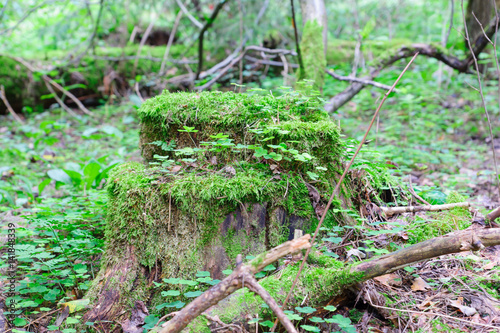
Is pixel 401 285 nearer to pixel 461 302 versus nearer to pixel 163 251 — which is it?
pixel 461 302

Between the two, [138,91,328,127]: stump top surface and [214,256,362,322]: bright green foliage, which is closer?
[214,256,362,322]: bright green foliage

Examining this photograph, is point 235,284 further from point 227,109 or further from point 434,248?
point 227,109

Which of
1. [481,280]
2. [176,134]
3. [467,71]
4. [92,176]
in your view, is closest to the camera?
[481,280]

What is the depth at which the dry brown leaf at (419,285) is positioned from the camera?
82.9 inches

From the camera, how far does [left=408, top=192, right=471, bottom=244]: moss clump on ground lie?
2.42m

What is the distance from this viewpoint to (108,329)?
2.06m

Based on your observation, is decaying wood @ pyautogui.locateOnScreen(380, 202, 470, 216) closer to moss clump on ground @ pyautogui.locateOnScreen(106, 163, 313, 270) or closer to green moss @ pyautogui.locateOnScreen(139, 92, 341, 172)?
green moss @ pyautogui.locateOnScreen(139, 92, 341, 172)

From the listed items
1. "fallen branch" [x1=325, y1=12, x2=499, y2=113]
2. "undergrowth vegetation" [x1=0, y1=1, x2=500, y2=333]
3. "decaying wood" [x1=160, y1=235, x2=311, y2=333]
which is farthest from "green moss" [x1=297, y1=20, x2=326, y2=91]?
"decaying wood" [x1=160, y1=235, x2=311, y2=333]

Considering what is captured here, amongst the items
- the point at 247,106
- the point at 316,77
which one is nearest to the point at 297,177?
the point at 247,106

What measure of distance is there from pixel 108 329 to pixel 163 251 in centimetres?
57

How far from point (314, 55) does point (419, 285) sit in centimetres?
403

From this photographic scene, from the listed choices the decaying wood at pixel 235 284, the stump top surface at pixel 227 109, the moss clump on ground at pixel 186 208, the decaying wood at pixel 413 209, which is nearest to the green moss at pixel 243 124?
the stump top surface at pixel 227 109

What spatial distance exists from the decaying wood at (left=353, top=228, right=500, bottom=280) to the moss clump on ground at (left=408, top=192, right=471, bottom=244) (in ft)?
2.22

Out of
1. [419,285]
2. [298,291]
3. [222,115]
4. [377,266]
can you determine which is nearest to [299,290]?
[298,291]
